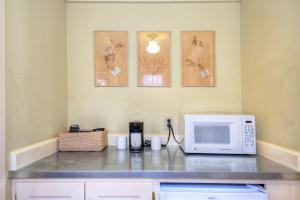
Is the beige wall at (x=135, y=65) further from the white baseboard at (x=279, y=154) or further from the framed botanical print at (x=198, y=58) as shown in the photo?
the white baseboard at (x=279, y=154)

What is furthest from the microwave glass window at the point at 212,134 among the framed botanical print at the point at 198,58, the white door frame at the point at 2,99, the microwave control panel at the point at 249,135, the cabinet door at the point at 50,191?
the white door frame at the point at 2,99

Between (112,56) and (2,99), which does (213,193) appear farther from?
(112,56)

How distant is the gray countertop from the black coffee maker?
0.22 metres

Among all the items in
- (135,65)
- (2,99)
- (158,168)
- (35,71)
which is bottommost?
(158,168)

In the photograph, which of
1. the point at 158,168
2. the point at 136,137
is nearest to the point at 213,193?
the point at 158,168

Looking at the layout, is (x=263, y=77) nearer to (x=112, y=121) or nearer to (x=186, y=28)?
(x=186, y=28)

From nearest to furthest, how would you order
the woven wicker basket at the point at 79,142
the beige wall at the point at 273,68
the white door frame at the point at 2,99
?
the white door frame at the point at 2,99
the beige wall at the point at 273,68
the woven wicker basket at the point at 79,142

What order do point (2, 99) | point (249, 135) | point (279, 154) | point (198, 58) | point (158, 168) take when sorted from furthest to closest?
1. point (198, 58)
2. point (249, 135)
3. point (279, 154)
4. point (158, 168)
5. point (2, 99)

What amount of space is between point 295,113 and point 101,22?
5.27 ft

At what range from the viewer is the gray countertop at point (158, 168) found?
3.98ft

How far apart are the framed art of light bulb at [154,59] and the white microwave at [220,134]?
0.49m

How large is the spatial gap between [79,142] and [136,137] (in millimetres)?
434

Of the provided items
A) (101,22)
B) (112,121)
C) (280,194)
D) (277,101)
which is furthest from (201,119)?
(101,22)

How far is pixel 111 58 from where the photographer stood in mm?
2010
